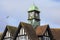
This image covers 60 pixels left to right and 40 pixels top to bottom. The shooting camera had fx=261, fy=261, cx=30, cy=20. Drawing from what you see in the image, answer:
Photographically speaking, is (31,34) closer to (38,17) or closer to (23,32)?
(23,32)

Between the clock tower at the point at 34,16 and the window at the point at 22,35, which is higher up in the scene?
the clock tower at the point at 34,16

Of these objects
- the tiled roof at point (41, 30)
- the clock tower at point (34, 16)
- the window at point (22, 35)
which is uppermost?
the clock tower at point (34, 16)

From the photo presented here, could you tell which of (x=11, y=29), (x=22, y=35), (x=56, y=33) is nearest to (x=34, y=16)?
(x=56, y=33)

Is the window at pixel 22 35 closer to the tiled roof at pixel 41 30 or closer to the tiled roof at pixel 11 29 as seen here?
the tiled roof at pixel 11 29

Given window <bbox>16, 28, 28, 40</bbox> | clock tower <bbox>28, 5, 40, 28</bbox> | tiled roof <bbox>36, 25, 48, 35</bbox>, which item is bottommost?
window <bbox>16, 28, 28, 40</bbox>

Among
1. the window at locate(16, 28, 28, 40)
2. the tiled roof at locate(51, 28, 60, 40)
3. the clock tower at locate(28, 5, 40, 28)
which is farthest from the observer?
the clock tower at locate(28, 5, 40, 28)

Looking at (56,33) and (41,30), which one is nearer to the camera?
(41,30)

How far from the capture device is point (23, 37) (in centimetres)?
5212

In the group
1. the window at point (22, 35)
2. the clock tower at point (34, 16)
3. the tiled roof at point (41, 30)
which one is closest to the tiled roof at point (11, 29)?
the window at point (22, 35)

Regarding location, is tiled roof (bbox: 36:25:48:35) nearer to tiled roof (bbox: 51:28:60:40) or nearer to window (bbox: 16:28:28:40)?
window (bbox: 16:28:28:40)

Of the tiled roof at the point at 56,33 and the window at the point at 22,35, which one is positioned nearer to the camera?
the window at the point at 22,35

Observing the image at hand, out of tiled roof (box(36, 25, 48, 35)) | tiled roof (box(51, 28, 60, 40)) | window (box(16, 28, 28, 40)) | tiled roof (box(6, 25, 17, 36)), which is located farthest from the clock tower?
window (box(16, 28, 28, 40))

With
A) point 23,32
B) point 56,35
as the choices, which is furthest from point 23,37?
point 56,35

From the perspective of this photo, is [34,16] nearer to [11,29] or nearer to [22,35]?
[11,29]
